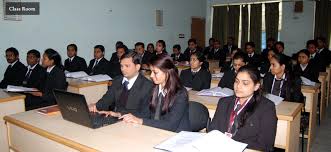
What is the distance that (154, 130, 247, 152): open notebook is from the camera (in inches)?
60.8

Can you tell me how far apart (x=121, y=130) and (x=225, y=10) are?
854 centimetres

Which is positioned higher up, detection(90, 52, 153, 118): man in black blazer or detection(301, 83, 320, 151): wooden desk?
detection(90, 52, 153, 118): man in black blazer

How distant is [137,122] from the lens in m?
2.09

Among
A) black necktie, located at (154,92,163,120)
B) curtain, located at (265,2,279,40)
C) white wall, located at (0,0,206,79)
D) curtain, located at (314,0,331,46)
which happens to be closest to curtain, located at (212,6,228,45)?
curtain, located at (265,2,279,40)

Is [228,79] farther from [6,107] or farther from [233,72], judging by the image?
[6,107]

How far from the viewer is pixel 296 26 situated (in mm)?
8727

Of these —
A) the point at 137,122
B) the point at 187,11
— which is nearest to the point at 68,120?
the point at 137,122

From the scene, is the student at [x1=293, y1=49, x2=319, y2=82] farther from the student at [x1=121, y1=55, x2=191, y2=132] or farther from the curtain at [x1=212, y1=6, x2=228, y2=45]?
the curtain at [x1=212, y1=6, x2=228, y2=45]

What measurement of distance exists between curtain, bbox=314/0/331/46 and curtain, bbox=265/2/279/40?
1071 mm

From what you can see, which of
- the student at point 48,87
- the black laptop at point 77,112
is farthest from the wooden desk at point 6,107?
the black laptop at point 77,112

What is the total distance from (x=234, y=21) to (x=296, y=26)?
1868mm

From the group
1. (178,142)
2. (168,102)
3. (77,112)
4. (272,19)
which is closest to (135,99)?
(168,102)

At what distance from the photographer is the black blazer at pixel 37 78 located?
3879 millimetres

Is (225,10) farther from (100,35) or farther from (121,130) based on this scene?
(121,130)
